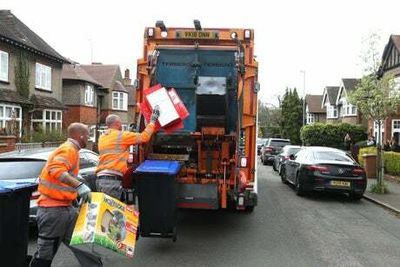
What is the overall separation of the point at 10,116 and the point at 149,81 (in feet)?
64.8

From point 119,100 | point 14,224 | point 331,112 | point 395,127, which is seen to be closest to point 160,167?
point 14,224

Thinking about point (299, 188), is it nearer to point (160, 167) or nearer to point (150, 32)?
point (150, 32)

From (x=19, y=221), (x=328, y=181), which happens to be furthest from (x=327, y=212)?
(x=19, y=221)

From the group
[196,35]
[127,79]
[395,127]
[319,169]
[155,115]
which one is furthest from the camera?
[127,79]

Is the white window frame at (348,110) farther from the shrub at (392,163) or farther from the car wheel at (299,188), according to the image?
the car wheel at (299,188)

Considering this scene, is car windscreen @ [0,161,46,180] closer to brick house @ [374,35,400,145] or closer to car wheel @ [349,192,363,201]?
car wheel @ [349,192,363,201]

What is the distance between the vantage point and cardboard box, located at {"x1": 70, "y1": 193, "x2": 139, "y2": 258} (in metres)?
5.15

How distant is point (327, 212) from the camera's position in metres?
11.9

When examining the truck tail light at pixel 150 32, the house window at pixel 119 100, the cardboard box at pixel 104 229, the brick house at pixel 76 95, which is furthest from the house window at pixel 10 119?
the house window at pixel 119 100

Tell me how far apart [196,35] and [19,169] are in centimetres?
372

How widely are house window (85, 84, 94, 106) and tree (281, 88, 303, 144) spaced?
29.0 metres

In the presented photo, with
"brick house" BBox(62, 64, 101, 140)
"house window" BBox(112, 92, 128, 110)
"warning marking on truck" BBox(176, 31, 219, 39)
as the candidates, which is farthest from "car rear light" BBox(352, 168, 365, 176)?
"house window" BBox(112, 92, 128, 110)

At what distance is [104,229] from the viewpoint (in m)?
5.27

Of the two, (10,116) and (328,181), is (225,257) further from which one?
(10,116)
